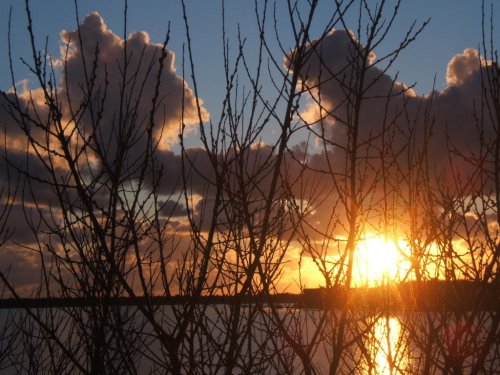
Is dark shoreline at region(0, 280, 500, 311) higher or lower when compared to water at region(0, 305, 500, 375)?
higher

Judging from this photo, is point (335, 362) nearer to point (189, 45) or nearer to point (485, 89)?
point (189, 45)

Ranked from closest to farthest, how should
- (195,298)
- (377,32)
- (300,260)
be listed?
(195,298) < (377,32) < (300,260)

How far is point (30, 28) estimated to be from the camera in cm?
193

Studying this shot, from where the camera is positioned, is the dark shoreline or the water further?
the water

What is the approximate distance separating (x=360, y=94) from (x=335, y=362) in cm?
103

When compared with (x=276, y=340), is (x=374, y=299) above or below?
above

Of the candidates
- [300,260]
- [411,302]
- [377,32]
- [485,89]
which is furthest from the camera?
[300,260]

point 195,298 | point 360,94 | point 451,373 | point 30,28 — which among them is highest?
point 30,28

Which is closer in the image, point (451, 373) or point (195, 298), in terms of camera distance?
point (195, 298)

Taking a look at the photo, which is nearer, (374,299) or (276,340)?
(276,340)

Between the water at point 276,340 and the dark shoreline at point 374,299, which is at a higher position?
the dark shoreline at point 374,299

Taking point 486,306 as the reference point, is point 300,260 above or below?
above

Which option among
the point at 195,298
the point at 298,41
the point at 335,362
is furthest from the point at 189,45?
the point at 335,362

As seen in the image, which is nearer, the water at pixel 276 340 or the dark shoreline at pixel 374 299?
the dark shoreline at pixel 374 299
